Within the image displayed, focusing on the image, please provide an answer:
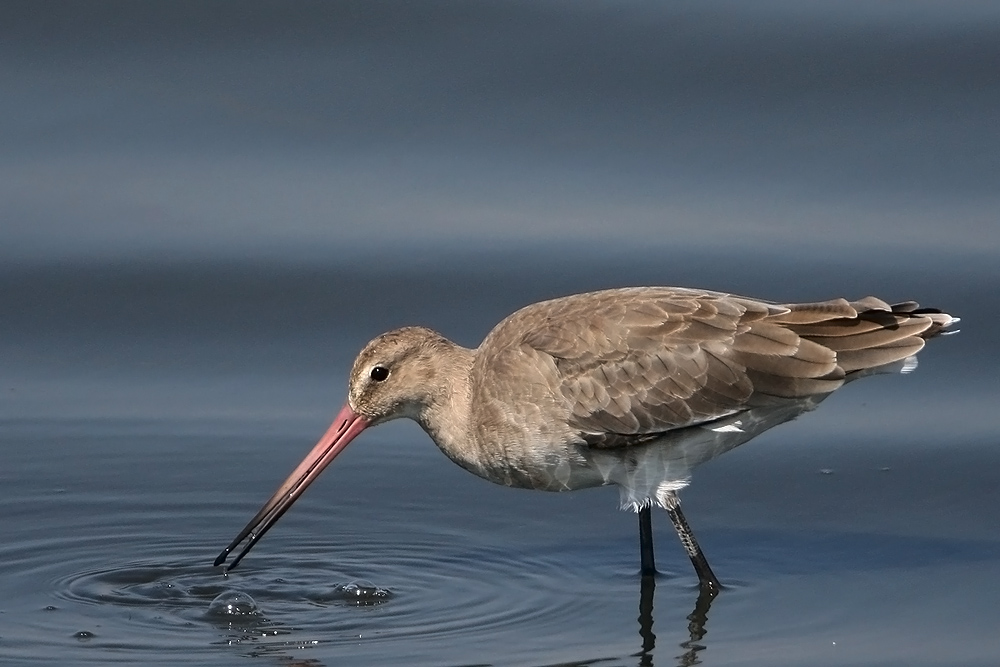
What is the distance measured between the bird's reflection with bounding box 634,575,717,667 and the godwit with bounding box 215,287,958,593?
23cm

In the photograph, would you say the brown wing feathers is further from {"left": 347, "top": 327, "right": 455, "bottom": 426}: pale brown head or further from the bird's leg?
{"left": 347, "top": 327, "right": 455, "bottom": 426}: pale brown head

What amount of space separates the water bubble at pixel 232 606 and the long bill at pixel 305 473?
44 centimetres

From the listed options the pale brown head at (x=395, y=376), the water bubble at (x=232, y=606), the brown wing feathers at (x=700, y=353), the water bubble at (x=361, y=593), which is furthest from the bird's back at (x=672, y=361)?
the water bubble at (x=232, y=606)

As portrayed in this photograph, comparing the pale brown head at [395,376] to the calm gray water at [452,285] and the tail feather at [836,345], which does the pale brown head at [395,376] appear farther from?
the tail feather at [836,345]

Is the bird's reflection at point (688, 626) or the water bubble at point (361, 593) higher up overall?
the water bubble at point (361, 593)

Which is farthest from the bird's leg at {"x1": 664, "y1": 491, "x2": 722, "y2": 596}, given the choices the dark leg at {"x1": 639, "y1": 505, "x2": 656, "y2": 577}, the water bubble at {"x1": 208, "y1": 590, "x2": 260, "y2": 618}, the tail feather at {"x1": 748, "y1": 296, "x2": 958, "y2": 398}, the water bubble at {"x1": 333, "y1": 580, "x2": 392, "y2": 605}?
the water bubble at {"x1": 208, "y1": 590, "x2": 260, "y2": 618}

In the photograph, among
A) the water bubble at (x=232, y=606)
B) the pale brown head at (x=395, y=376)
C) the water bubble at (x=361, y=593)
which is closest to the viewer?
the water bubble at (x=232, y=606)

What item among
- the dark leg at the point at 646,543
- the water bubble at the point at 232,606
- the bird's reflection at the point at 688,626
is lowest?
the bird's reflection at the point at 688,626

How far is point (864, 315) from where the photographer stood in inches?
355

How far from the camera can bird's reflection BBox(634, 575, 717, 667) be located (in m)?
7.91

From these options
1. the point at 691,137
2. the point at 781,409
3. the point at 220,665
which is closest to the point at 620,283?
the point at 691,137

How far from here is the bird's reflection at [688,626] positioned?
7914 millimetres

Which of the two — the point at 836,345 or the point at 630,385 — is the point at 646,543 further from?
the point at 836,345

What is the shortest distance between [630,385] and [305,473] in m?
1.64
